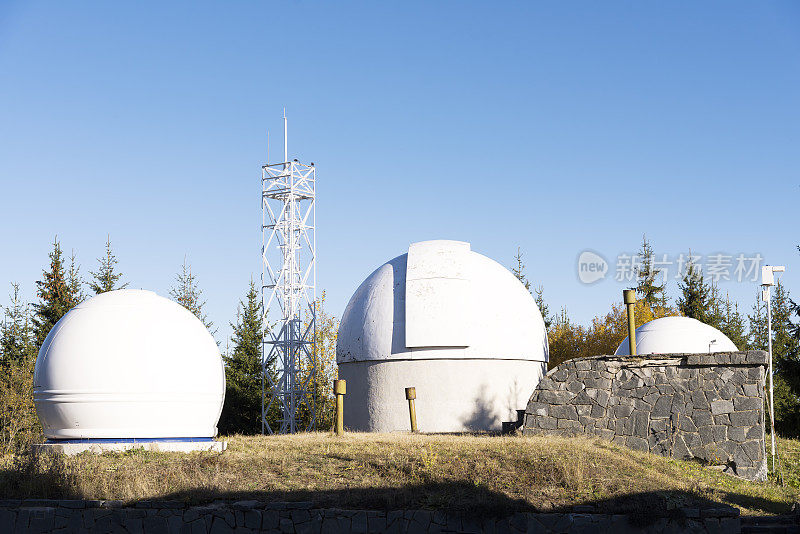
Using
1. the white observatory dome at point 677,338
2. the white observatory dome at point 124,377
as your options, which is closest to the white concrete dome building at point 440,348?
the white observatory dome at point 677,338

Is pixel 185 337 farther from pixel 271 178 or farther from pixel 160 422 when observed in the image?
pixel 271 178

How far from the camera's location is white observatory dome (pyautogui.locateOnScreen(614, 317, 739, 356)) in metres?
24.5

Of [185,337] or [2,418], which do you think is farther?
[2,418]

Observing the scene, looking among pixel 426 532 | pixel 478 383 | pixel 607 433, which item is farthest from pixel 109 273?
pixel 426 532

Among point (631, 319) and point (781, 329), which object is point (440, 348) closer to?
point (631, 319)

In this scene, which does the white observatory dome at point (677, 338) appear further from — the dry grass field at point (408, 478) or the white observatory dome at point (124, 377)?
the white observatory dome at point (124, 377)

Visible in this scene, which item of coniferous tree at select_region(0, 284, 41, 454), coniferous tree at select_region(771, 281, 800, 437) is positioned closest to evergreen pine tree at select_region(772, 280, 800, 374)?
coniferous tree at select_region(771, 281, 800, 437)

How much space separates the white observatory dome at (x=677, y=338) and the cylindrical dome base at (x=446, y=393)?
234 inches

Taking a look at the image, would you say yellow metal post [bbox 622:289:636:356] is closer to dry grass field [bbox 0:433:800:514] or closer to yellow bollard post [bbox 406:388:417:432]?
dry grass field [bbox 0:433:800:514]

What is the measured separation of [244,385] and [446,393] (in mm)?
17533

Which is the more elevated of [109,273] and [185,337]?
[109,273]

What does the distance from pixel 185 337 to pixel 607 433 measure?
Result: 31.3 ft

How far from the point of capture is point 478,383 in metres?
20.6

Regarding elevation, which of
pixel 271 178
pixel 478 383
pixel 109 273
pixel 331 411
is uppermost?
pixel 271 178
